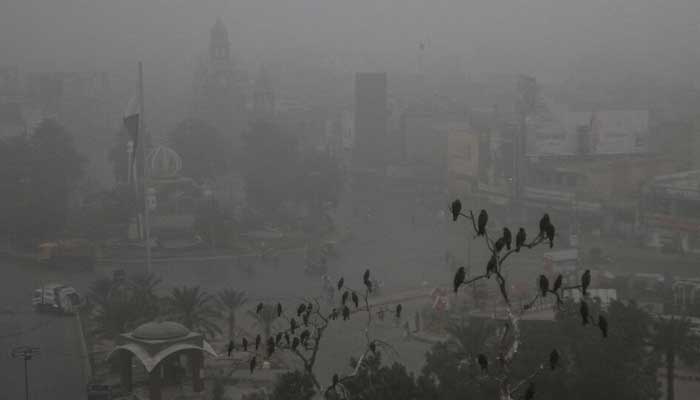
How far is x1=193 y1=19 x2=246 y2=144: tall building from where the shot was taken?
75375 mm

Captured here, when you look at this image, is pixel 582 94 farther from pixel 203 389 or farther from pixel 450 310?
pixel 203 389

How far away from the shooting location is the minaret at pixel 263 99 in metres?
78.2

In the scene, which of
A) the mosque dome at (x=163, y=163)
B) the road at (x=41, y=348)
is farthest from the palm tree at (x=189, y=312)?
the mosque dome at (x=163, y=163)

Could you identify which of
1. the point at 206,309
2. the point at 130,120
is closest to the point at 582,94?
the point at 130,120

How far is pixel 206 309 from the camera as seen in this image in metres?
21.1

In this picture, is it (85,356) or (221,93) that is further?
(221,93)

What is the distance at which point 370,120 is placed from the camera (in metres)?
57.4

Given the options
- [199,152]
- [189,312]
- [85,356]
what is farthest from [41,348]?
[199,152]

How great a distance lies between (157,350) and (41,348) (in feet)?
16.7

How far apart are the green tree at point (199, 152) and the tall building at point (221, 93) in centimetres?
2364

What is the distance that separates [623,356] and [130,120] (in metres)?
18.5

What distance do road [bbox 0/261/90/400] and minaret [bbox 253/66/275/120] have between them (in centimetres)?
4913

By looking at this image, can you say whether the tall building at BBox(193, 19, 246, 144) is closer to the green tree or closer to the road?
the green tree

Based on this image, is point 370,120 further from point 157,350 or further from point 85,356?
point 157,350
